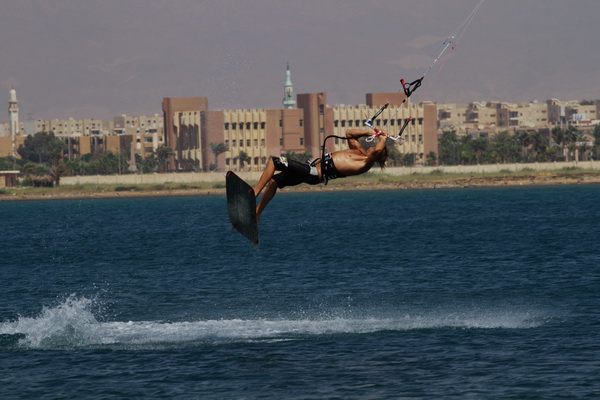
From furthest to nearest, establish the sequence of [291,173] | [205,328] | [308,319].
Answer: [308,319], [205,328], [291,173]

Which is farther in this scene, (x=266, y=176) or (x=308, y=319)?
(x=308, y=319)

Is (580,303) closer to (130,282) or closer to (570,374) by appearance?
(570,374)

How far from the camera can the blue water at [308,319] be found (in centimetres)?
2653

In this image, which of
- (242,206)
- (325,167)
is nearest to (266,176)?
(242,206)

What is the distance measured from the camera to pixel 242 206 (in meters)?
21.2

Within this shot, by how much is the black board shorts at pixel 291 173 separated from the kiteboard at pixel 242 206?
0.69 meters

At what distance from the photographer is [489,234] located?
8775 centimetres

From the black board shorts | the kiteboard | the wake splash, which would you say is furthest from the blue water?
the black board shorts

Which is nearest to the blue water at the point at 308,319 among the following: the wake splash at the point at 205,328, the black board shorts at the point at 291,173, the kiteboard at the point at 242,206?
the wake splash at the point at 205,328

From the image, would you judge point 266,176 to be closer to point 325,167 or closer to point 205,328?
point 325,167

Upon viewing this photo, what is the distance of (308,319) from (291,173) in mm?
16827

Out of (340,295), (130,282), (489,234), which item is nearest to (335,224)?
(489,234)

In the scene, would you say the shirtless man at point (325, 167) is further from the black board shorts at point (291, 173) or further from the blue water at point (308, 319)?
the blue water at point (308, 319)

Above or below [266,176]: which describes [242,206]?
below
